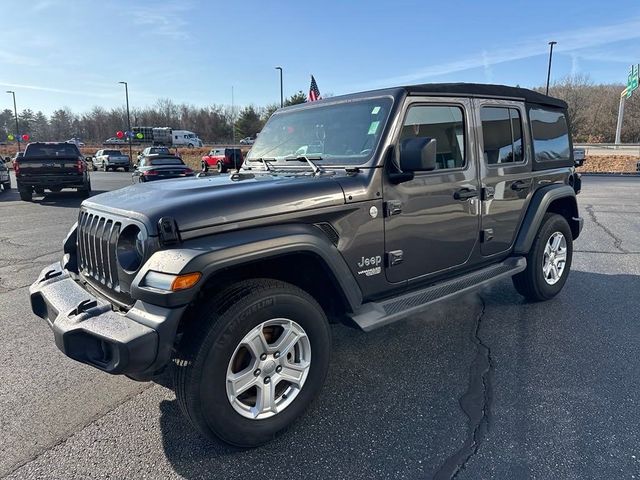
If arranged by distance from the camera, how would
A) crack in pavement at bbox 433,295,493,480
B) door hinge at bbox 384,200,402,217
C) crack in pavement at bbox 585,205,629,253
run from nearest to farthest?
crack in pavement at bbox 433,295,493,480
door hinge at bbox 384,200,402,217
crack in pavement at bbox 585,205,629,253

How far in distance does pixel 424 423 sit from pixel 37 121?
122337mm

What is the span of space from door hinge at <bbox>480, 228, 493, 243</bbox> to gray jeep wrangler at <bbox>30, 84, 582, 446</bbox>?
0.04 metres

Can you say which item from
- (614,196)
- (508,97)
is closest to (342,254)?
(508,97)

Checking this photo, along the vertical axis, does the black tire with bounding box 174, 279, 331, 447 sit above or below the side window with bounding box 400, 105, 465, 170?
below

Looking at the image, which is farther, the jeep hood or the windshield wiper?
the windshield wiper

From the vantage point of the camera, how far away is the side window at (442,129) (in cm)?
322

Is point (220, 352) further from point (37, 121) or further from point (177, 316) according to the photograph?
point (37, 121)

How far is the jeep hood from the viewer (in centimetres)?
232

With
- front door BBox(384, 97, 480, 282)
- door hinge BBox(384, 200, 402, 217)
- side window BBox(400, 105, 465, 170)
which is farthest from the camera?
side window BBox(400, 105, 465, 170)

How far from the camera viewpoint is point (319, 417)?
2736 millimetres

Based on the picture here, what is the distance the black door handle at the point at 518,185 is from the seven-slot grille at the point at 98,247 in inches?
128

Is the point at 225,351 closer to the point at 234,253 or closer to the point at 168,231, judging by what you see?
the point at 234,253

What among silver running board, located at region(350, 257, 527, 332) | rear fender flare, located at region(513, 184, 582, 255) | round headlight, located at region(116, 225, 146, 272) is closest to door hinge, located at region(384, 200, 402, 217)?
silver running board, located at region(350, 257, 527, 332)

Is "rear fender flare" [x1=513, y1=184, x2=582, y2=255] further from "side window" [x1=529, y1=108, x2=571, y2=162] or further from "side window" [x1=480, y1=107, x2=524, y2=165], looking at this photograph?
"side window" [x1=480, y1=107, x2=524, y2=165]
